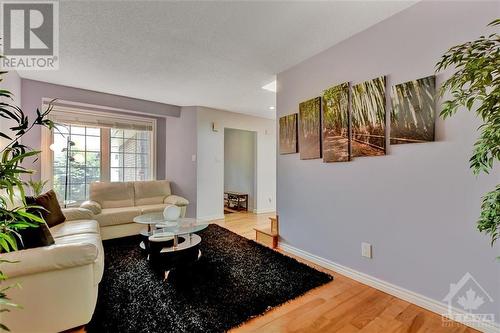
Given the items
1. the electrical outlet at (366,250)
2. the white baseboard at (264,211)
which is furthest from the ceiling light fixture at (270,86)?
the white baseboard at (264,211)

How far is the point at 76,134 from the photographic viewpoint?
386 cm

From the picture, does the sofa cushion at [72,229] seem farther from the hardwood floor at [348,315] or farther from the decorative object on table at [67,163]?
the hardwood floor at [348,315]

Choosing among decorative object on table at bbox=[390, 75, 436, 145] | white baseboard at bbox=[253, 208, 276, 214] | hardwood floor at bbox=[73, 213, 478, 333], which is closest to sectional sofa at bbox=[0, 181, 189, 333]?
hardwood floor at bbox=[73, 213, 478, 333]

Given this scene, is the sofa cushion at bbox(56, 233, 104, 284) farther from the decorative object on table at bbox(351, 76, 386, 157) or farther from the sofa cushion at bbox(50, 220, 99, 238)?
the decorative object on table at bbox(351, 76, 386, 157)

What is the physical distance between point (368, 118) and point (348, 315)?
1.63 metres

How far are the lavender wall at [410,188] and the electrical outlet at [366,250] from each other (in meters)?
0.04

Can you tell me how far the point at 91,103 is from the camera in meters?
3.67

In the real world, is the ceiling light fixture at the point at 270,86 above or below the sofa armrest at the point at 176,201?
above

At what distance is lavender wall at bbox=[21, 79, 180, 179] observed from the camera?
3.22m

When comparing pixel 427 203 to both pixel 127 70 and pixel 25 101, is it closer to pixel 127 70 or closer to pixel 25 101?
pixel 127 70

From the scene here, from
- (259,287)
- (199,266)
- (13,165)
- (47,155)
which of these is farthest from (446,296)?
(47,155)

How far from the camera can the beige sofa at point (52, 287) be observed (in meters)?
1.36

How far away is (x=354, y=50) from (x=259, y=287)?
2.41 metres

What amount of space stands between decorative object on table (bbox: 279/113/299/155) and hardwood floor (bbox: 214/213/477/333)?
1.58 m
